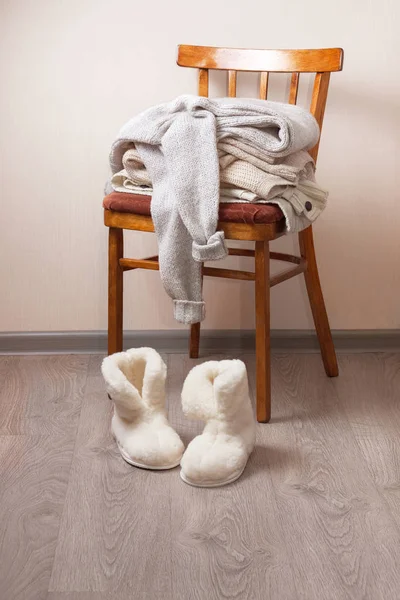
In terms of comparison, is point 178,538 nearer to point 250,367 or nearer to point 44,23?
point 250,367

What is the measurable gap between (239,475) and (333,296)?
87cm

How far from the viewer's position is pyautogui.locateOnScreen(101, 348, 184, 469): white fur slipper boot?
148 cm

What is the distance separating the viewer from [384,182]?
2.14 metres

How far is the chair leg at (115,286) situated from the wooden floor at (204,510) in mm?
151

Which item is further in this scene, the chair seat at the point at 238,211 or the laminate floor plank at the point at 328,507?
the chair seat at the point at 238,211

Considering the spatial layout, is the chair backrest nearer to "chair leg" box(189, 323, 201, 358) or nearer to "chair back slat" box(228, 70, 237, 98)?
"chair back slat" box(228, 70, 237, 98)

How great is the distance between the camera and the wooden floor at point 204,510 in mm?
1149

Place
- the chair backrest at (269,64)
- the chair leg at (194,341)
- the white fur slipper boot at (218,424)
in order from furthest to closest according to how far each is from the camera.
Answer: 1. the chair leg at (194,341)
2. the chair backrest at (269,64)
3. the white fur slipper boot at (218,424)

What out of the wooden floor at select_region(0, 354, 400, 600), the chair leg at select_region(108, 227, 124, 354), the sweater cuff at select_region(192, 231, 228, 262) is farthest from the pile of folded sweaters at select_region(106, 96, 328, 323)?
the wooden floor at select_region(0, 354, 400, 600)

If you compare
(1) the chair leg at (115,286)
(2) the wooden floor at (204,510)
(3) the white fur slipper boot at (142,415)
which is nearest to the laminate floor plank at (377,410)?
(2) the wooden floor at (204,510)

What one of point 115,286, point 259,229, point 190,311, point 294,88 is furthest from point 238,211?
point 294,88

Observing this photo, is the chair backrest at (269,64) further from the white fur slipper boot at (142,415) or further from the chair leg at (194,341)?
the white fur slipper boot at (142,415)

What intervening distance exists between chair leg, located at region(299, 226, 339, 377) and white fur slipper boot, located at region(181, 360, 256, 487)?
49 cm

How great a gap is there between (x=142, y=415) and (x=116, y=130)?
0.85 m
